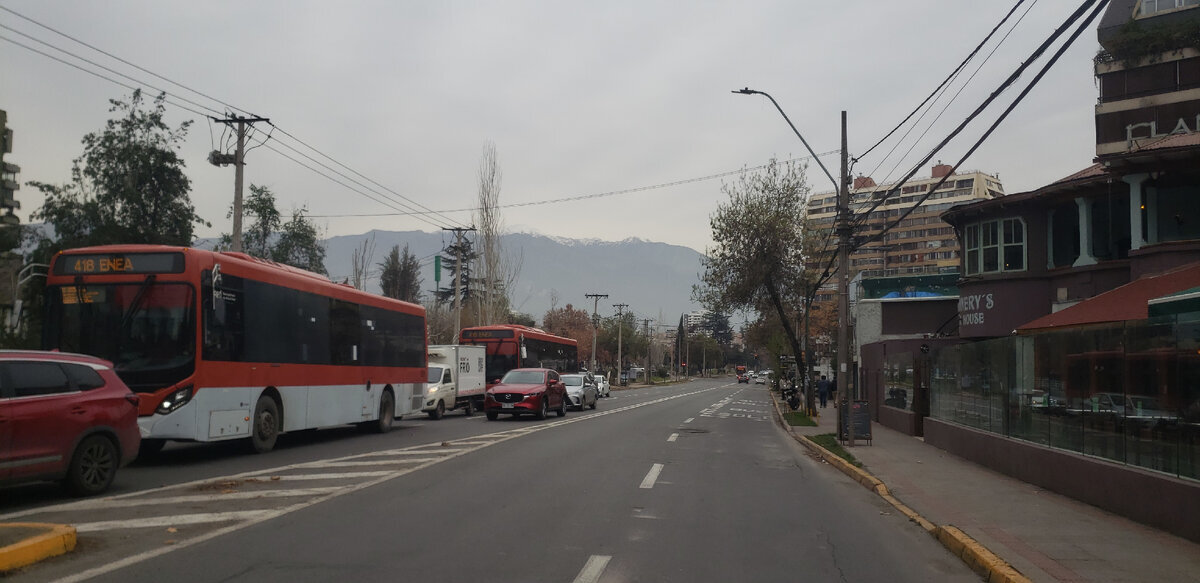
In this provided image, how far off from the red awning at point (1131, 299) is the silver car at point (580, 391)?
66.7 feet

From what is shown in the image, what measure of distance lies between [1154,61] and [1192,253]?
38241 mm

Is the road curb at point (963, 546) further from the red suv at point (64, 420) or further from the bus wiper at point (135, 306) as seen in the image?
the bus wiper at point (135, 306)

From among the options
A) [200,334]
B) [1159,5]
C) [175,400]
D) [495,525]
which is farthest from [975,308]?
[1159,5]

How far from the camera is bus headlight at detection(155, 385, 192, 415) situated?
13.2 metres

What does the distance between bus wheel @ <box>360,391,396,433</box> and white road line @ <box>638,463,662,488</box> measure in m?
9.21

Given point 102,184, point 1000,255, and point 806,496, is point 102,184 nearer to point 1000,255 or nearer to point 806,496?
point 806,496

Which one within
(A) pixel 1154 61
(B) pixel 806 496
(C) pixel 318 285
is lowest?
(B) pixel 806 496

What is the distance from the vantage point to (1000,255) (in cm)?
2677

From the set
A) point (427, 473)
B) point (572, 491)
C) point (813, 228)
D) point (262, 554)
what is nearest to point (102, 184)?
point (427, 473)

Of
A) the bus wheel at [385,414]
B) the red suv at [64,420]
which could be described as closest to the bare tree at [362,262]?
the bus wheel at [385,414]

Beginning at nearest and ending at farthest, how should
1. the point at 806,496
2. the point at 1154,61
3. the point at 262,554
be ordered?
1. the point at 262,554
2. the point at 806,496
3. the point at 1154,61

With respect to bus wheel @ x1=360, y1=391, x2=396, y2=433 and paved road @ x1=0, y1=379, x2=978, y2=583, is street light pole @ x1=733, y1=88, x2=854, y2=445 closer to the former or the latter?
paved road @ x1=0, y1=379, x2=978, y2=583

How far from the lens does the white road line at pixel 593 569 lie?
266 inches

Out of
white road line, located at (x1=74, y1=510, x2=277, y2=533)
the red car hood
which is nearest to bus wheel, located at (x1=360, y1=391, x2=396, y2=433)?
the red car hood
